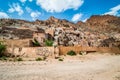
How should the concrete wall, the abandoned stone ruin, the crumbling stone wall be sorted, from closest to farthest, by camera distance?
the concrete wall, the abandoned stone ruin, the crumbling stone wall

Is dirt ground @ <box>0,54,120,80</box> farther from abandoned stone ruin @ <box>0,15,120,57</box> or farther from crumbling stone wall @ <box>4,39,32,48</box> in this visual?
crumbling stone wall @ <box>4,39,32,48</box>

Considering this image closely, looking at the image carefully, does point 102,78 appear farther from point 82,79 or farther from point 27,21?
point 27,21

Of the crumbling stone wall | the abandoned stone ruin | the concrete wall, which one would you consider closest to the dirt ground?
the concrete wall

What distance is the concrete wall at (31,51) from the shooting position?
1406 inches

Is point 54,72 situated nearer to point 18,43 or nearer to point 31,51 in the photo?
point 31,51

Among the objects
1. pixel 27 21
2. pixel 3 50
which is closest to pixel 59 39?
pixel 3 50

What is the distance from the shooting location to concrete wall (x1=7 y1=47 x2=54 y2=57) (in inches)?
1406

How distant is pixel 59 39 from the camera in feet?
196

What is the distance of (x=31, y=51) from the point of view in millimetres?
36188

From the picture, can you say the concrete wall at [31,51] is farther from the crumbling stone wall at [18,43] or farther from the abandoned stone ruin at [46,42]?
the crumbling stone wall at [18,43]

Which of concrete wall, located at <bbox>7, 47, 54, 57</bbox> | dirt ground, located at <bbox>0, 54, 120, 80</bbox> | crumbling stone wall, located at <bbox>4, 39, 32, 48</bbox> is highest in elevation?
crumbling stone wall, located at <bbox>4, 39, 32, 48</bbox>

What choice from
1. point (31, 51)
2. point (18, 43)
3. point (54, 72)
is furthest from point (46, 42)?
point (54, 72)

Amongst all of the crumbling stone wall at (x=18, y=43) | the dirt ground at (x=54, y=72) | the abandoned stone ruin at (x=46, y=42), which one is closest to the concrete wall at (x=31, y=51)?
the abandoned stone ruin at (x=46, y=42)

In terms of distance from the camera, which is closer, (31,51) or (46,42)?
(31,51)
